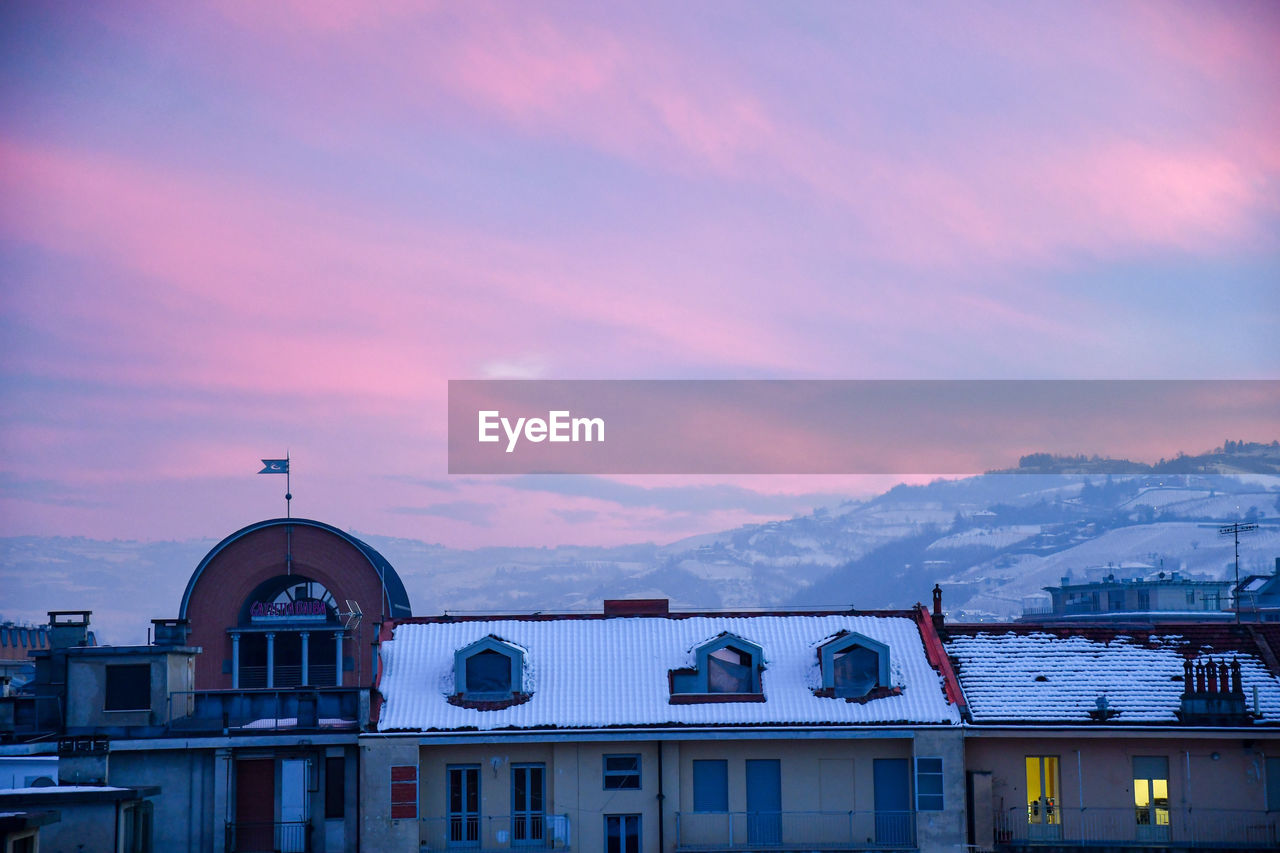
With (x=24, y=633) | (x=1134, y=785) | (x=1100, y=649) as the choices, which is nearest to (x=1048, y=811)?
(x=1134, y=785)

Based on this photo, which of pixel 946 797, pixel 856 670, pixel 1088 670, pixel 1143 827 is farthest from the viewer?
pixel 1088 670

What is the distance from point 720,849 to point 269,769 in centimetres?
1437

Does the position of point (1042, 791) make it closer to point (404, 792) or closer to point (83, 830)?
point (404, 792)

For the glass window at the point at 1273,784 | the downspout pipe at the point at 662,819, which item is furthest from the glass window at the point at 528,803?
the glass window at the point at 1273,784

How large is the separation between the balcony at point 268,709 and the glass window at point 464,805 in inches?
147

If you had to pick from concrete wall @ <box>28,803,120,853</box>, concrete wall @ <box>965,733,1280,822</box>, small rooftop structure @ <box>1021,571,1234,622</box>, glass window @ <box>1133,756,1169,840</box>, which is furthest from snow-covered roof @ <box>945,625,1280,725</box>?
small rooftop structure @ <box>1021,571,1234,622</box>

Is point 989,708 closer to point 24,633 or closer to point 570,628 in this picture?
point 570,628

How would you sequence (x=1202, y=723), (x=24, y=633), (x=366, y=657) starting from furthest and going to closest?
(x=24, y=633)
(x=366, y=657)
(x=1202, y=723)

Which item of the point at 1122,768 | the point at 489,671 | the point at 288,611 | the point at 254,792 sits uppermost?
the point at 288,611

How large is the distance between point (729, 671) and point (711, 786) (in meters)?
3.70

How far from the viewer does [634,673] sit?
4941 cm

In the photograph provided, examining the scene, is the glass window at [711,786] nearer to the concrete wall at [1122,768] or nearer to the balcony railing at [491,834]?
the balcony railing at [491,834]

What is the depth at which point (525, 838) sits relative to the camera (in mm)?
47031

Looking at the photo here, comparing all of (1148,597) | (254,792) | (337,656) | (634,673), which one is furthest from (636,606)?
(1148,597)
